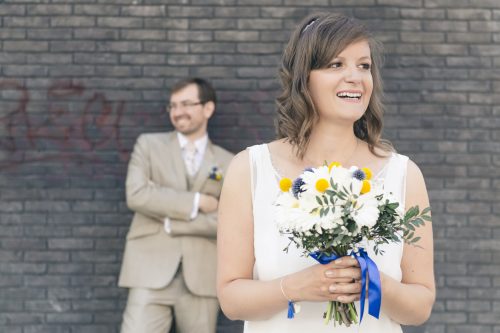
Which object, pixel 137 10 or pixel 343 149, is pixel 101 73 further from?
pixel 343 149

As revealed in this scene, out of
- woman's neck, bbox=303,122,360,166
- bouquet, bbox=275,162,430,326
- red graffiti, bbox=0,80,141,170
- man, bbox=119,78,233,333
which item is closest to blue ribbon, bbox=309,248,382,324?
bouquet, bbox=275,162,430,326

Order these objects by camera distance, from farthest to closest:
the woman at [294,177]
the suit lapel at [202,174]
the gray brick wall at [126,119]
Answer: the gray brick wall at [126,119], the suit lapel at [202,174], the woman at [294,177]

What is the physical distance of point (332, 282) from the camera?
2.95m

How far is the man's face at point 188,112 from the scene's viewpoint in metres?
6.71

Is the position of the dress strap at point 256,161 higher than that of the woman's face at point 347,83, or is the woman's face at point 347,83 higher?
the woman's face at point 347,83

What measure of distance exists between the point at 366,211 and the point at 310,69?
679 mm

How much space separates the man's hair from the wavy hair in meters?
3.31

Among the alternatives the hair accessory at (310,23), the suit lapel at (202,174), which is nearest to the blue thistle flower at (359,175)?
the hair accessory at (310,23)

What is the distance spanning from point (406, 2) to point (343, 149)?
13.8 feet

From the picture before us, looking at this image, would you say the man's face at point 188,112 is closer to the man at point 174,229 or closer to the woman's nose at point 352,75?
the man at point 174,229

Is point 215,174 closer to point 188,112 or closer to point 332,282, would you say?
point 188,112

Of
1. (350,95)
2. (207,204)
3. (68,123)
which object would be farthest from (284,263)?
(68,123)

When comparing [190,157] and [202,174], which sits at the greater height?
[190,157]

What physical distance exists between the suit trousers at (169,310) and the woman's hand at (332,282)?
3.60 metres
